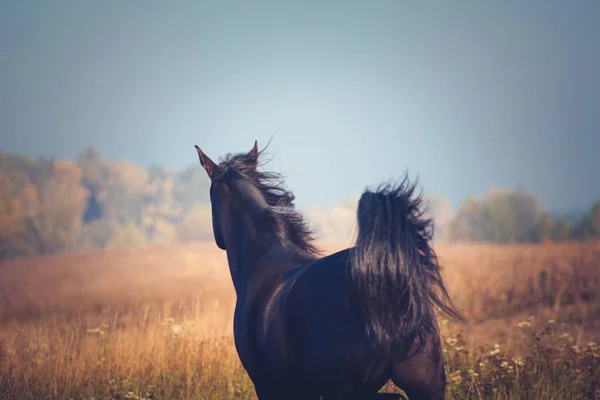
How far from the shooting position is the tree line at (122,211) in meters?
49.9

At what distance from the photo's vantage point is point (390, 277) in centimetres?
354

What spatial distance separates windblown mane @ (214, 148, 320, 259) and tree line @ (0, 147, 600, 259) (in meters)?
44.8

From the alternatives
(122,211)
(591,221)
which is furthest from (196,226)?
(591,221)

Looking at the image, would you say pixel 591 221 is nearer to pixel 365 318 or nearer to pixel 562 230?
pixel 562 230

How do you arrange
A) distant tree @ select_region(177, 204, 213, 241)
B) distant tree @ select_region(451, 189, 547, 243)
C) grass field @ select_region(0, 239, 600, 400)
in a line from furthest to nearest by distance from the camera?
distant tree @ select_region(451, 189, 547, 243) → distant tree @ select_region(177, 204, 213, 241) → grass field @ select_region(0, 239, 600, 400)

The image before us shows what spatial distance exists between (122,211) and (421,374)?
73.8m

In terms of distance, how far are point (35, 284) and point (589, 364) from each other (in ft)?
68.2

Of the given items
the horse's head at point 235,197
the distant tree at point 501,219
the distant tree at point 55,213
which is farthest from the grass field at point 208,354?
the distant tree at point 501,219

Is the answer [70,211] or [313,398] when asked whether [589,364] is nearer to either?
[313,398]

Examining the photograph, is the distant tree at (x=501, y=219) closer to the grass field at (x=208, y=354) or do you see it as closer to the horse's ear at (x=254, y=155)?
the grass field at (x=208, y=354)

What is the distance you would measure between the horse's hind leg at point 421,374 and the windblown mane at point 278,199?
1.44 metres

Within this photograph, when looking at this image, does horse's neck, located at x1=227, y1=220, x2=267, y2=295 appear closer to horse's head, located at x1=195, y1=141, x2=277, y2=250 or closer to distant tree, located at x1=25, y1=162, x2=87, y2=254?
horse's head, located at x1=195, y1=141, x2=277, y2=250

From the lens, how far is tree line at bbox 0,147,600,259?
4994 centimetres

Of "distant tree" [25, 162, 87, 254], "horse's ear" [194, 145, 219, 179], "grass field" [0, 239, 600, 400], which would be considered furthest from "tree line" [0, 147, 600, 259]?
"horse's ear" [194, 145, 219, 179]
